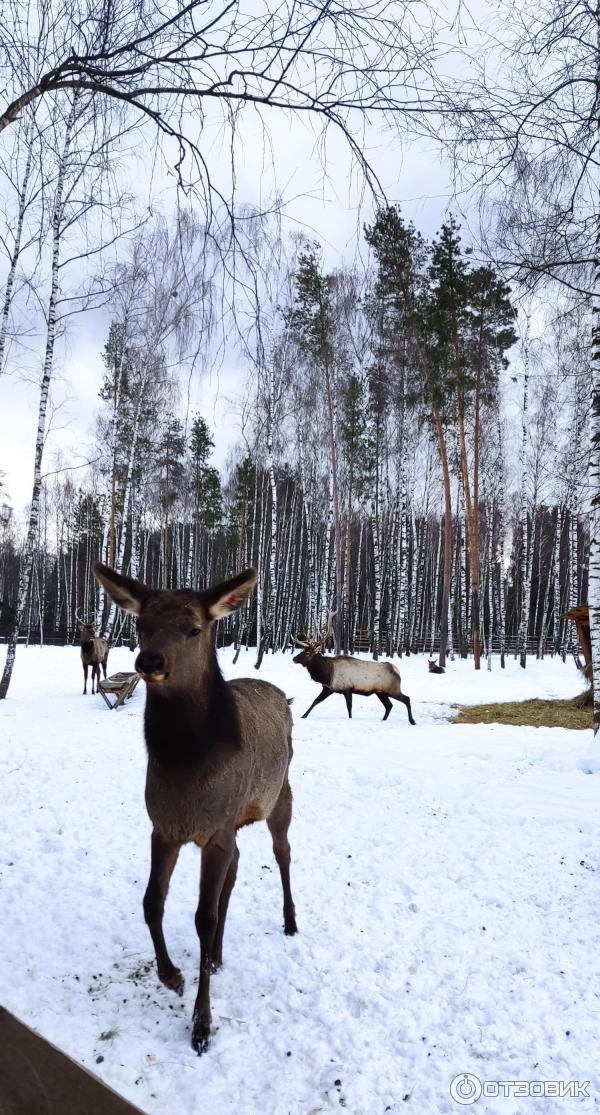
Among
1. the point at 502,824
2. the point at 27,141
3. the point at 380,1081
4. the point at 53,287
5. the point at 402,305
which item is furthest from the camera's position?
the point at 53,287

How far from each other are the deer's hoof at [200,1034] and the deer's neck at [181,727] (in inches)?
46.0

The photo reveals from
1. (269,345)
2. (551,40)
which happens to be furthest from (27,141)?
(551,40)

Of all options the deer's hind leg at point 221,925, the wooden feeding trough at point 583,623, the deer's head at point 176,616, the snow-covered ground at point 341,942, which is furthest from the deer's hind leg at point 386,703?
the deer's head at point 176,616

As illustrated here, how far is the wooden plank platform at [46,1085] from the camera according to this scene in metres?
1.08

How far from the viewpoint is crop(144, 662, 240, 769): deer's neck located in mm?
2750

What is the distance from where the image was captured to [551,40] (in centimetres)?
461

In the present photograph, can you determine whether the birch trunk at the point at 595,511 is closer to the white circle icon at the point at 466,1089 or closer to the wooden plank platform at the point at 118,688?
the white circle icon at the point at 466,1089

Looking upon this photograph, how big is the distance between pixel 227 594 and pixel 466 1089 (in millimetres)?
2414

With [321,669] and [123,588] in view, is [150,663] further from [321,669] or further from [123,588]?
[321,669]

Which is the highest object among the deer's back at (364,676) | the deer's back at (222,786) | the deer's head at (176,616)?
the deer's head at (176,616)

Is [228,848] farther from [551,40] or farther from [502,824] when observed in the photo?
[551,40]

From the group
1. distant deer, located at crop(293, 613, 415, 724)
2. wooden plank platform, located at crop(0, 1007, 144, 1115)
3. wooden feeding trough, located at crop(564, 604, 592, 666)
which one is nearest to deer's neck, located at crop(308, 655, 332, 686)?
distant deer, located at crop(293, 613, 415, 724)

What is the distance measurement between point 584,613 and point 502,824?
11861 mm

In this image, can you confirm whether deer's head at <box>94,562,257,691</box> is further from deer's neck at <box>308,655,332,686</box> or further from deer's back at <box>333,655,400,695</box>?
deer's neck at <box>308,655,332,686</box>
